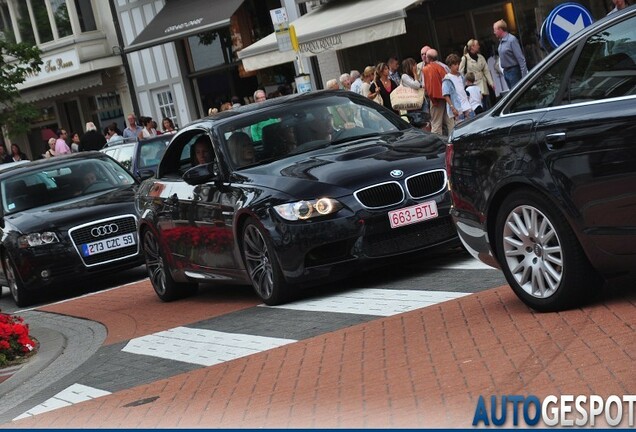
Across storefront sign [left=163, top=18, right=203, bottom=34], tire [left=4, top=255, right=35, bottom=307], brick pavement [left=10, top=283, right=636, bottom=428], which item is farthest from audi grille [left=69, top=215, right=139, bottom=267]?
storefront sign [left=163, top=18, right=203, bottom=34]

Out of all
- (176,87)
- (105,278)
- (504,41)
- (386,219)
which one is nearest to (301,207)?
(386,219)

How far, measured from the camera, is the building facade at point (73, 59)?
151ft

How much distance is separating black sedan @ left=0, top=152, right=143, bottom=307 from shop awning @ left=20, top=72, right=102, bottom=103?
29.2 m

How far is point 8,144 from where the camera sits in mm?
54938

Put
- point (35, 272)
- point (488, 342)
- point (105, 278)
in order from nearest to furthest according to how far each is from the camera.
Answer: point (488, 342) → point (35, 272) → point (105, 278)

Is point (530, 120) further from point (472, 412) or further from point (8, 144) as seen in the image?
point (8, 144)

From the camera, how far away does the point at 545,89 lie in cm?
824

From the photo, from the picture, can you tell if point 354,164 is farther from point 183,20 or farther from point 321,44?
point 183,20

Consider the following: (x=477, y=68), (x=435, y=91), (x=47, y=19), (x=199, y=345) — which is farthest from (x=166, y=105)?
(x=199, y=345)

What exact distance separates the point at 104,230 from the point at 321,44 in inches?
487

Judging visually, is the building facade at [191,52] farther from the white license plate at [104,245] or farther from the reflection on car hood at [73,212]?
the white license plate at [104,245]

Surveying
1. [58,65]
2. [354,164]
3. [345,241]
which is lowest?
[345,241]

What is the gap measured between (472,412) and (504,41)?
1573 centimetres

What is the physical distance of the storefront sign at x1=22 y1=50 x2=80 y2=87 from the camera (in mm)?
46125
